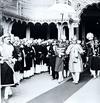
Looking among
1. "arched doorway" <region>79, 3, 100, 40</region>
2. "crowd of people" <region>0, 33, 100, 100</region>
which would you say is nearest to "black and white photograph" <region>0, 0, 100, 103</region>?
"crowd of people" <region>0, 33, 100, 100</region>

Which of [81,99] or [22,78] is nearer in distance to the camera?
[81,99]

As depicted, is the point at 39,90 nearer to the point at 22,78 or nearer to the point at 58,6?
the point at 22,78

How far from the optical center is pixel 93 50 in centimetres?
1537

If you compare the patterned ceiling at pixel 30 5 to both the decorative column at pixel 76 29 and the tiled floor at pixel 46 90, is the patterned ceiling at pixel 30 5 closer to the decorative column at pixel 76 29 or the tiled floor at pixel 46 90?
the decorative column at pixel 76 29

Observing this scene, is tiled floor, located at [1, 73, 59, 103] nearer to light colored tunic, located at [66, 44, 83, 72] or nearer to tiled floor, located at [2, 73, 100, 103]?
tiled floor, located at [2, 73, 100, 103]

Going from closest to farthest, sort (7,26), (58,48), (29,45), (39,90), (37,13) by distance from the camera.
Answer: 1. (39,90)
2. (58,48)
3. (29,45)
4. (7,26)
5. (37,13)

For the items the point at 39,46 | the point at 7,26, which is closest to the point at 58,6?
the point at 39,46

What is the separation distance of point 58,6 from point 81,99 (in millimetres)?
8028

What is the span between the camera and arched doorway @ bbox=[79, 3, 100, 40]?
90.6 feet

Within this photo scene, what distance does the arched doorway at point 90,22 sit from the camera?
27625mm

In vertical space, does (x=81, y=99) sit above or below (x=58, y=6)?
below

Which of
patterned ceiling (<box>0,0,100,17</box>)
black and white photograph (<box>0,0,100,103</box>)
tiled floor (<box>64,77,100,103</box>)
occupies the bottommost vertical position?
tiled floor (<box>64,77,100,103</box>)

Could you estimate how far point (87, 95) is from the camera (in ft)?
34.7

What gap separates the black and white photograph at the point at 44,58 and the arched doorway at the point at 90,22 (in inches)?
6.3
